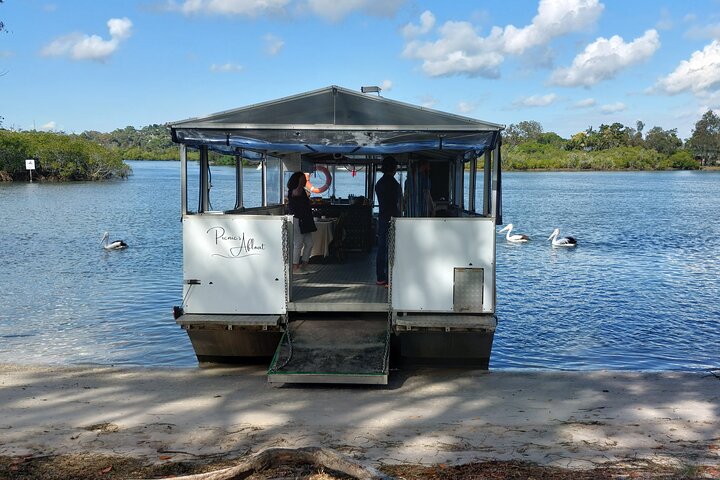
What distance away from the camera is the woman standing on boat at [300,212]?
1179 cm

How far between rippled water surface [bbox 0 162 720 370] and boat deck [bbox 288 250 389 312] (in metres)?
2.57

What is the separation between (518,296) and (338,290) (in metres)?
8.88

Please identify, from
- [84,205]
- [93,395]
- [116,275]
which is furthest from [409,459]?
[84,205]

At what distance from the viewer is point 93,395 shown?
8.50 meters

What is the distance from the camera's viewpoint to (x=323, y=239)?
523 inches

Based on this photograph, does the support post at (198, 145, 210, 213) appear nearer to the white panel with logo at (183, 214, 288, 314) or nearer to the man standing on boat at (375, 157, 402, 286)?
the white panel with logo at (183, 214, 288, 314)

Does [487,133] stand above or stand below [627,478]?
above

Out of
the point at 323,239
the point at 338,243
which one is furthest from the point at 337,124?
the point at 338,243

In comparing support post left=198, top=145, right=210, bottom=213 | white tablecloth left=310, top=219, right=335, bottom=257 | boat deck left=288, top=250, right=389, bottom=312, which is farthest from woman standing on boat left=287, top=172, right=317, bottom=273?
support post left=198, top=145, right=210, bottom=213

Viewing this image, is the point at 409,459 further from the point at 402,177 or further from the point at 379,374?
the point at 402,177

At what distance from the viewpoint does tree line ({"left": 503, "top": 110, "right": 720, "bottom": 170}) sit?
150m

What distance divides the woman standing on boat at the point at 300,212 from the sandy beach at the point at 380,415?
2744 millimetres

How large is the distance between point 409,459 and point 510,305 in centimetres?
1126

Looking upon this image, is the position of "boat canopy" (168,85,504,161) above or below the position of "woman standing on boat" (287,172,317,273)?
above
